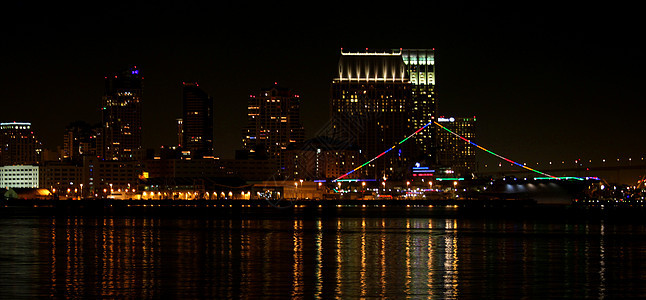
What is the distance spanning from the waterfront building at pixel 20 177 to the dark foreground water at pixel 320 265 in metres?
141

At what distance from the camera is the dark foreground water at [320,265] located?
27.4 m

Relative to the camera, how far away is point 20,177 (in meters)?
192

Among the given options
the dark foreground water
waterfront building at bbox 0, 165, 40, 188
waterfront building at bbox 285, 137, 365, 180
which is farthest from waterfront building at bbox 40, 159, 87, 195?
the dark foreground water

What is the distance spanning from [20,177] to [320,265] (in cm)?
16967

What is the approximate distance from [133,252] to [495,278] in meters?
17.4

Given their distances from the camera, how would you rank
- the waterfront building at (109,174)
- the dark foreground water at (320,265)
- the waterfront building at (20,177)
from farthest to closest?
the waterfront building at (20,177)
the waterfront building at (109,174)
the dark foreground water at (320,265)

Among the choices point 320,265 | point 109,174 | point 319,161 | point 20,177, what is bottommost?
point 320,265

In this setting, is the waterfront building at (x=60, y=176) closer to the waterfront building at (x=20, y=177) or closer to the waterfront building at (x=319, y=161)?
the waterfront building at (x=20, y=177)

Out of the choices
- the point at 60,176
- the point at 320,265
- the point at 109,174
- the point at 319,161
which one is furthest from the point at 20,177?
the point at 320,265

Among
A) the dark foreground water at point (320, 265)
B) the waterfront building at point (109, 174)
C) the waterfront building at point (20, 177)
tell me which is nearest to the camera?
the dark foreground water at point (320, 265)

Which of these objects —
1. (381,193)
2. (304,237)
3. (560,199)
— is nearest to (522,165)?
(560,199)

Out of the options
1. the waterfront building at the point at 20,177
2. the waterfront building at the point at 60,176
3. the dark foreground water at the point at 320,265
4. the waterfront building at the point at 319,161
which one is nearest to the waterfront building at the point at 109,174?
the waterfront building at the point at 60,176

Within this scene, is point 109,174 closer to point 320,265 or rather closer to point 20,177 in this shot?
point 20,177

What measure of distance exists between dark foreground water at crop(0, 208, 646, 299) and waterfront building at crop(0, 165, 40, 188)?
141086mm
